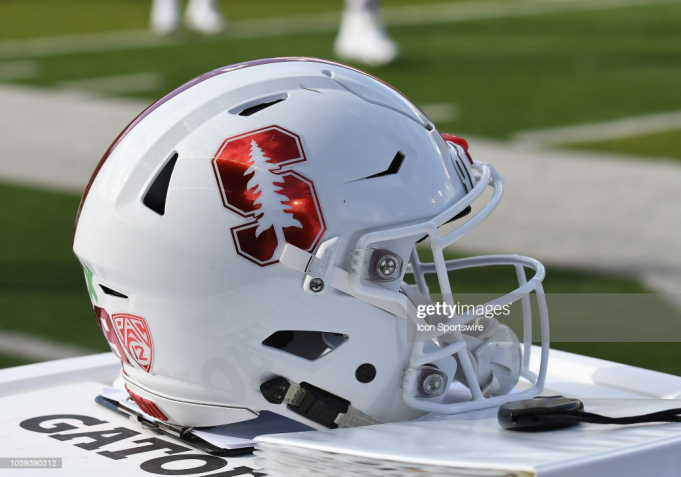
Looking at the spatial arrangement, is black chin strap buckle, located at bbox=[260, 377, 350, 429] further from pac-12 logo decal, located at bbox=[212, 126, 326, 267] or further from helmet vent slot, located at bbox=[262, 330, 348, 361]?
pac-12 logo decal, located at bbox=[212, 126, 326, 267]

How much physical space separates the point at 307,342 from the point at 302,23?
11726 millimetres

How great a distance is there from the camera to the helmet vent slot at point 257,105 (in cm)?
210

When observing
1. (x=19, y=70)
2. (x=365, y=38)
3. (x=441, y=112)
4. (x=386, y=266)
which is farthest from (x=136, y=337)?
(x=19, y=70)

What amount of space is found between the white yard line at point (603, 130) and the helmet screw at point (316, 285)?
5.46 metres

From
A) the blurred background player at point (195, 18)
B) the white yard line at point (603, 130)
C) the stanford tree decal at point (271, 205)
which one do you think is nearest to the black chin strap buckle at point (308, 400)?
the stanford tree decal at point (271, 205)

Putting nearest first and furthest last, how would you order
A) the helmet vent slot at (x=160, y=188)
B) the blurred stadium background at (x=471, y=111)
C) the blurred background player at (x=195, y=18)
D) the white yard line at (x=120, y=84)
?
the helmet vent slot at (x=160, y=188), the blurred stadium background at (x=471, y=111), the white yard line at (x=120, y=84), the blurred background player at (x=195, y=18)

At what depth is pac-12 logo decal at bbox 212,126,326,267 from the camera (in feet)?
6.59

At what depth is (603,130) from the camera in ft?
25.2

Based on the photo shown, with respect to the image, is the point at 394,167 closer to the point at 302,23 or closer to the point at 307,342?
the point at 307,342

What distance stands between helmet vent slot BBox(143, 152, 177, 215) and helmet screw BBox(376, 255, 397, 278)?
15.9 inches

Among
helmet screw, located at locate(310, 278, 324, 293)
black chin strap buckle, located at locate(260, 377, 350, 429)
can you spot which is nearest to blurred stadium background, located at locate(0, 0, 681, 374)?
black chin strap buckle, located at locate(260, 377, 350, 429)

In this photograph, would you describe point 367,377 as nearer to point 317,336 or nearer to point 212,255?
point 317,336

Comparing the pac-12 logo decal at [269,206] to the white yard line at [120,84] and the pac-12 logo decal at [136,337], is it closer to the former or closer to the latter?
the pac-12 logo decal at [136,337]

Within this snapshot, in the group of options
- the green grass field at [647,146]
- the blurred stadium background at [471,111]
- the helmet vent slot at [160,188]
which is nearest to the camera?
the helmet vent slot at [160,188]
